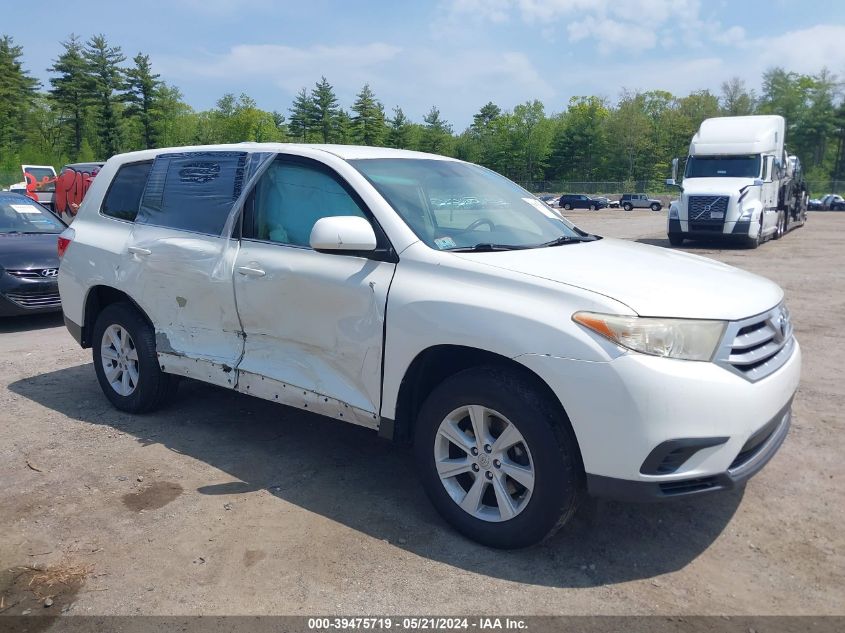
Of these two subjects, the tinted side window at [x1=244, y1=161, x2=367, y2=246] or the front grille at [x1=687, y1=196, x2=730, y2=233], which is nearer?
the tinted side window at [x1=244, y1=161, x2=367, y2=246]

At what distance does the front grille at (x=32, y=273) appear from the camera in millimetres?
8156

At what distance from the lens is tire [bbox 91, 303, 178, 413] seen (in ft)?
16.2

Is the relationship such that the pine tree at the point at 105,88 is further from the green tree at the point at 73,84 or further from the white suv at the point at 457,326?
the white suv at the point at 457,326

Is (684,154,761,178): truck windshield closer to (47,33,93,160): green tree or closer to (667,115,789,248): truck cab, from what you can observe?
(667,115,789,248): truck cab

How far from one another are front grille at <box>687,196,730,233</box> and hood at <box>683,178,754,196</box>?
174 mm

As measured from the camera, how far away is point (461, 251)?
3.57 metres

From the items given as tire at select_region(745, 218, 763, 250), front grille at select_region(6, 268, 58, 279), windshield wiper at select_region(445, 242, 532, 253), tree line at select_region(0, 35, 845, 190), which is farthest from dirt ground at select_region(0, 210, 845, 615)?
tree line at select_region(0, 35, 845, 190)

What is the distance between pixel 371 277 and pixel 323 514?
1.26m

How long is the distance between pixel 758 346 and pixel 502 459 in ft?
4.11

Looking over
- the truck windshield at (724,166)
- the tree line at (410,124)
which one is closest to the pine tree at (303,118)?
A: the tree line at (410,124)

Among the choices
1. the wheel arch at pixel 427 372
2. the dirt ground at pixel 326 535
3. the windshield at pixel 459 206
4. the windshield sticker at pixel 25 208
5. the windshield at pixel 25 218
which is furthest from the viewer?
the windshield sticker at pixel 25 208

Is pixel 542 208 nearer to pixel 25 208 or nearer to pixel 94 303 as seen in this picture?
pixel 94 303

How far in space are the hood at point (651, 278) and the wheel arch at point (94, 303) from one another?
10.2ft

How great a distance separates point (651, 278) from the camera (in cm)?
330
